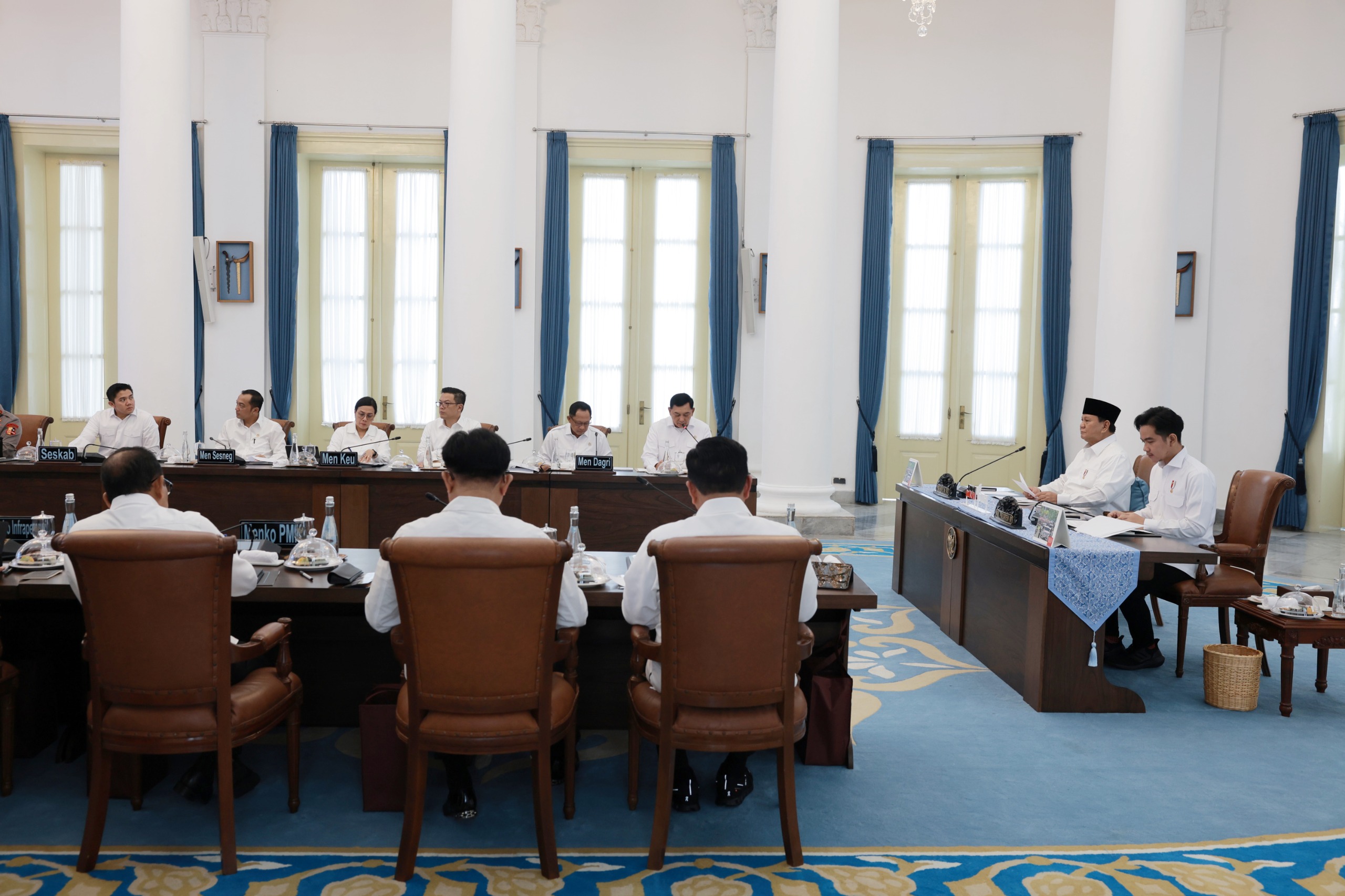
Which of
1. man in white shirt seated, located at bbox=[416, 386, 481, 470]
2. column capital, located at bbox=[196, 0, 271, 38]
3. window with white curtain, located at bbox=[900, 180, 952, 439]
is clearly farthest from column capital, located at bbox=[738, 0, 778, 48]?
man in white shirt seated, located at bbox=[416, 386, 481, 470]

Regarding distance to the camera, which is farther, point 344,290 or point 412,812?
point 344,290

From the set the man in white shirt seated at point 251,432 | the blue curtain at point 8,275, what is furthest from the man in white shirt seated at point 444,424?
the blue curtain at point 8,275

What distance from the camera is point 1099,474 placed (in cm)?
548

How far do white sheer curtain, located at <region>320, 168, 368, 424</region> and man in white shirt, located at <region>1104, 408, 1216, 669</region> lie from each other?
7938 millimetres

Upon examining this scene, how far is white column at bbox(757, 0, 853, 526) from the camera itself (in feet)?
25.3

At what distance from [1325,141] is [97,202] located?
→ 1218cm

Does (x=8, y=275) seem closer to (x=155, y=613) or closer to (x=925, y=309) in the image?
(x=155, y=613)

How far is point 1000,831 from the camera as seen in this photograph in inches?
114

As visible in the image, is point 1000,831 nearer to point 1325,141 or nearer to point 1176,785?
point 1176,785

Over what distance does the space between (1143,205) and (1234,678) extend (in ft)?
15.3

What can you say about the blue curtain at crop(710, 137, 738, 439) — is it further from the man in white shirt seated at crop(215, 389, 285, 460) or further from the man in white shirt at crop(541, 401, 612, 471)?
the man in white shirt seated at crop(215, 389, 285, 460)

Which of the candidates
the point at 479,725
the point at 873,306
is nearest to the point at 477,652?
the point at 479,725

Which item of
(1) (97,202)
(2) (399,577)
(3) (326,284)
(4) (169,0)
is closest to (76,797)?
(2) (399,577)

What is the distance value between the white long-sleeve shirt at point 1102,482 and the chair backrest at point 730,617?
11.4ft
